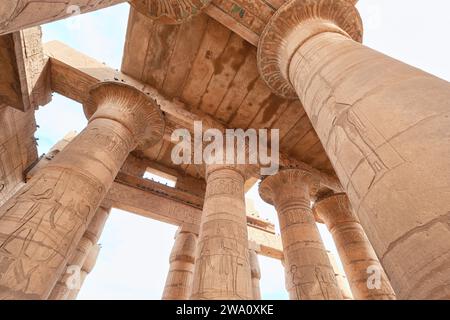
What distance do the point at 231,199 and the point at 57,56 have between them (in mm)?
5508

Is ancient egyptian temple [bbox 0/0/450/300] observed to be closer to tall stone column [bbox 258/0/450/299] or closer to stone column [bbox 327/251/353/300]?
tall stone column [bbox 258/0/450/299]

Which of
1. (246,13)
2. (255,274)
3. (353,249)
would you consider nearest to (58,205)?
(246,13)

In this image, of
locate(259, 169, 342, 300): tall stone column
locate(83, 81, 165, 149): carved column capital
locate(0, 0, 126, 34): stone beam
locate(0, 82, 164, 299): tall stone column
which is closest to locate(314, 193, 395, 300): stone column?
locate(259, 169, 342, 300): tall stone column

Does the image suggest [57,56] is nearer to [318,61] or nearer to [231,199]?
[231,199]

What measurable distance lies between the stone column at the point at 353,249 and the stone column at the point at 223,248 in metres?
4.46

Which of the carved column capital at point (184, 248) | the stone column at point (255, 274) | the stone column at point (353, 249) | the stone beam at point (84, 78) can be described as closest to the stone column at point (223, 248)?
the stone beam at point (84, 78)

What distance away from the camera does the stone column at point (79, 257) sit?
662cm

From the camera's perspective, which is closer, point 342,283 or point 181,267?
point 181,267

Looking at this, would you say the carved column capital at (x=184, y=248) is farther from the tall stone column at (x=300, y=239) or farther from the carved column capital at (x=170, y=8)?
the carved column capital at (x=170, y=8)

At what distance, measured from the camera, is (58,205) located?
11.3 feet

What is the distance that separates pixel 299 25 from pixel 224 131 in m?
3.74

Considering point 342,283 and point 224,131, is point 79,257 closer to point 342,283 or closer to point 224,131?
point 224,131

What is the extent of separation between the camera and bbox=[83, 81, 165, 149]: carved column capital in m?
5.33

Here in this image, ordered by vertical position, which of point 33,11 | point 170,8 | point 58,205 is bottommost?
point 58,205
